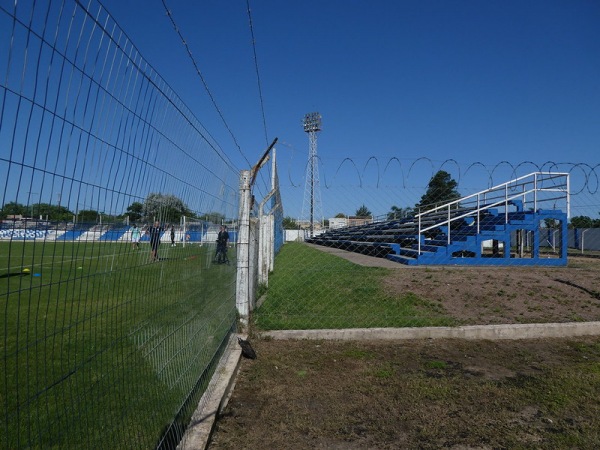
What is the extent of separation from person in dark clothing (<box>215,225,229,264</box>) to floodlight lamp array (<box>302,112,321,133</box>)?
1717 inches

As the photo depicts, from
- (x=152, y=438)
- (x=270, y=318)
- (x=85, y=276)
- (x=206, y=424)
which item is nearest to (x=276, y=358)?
(x=270, y=318)

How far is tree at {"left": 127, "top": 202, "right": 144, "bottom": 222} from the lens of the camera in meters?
2.27

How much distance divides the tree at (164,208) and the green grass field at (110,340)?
0.19m

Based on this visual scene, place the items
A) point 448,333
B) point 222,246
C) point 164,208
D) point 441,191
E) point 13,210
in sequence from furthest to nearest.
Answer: point 441,191 → point 448,333 → point 222,246 → point 164,208 → point 13,210

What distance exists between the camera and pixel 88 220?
6.07 ft

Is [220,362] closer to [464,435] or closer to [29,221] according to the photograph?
[464,435]

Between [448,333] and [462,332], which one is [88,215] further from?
[462,332]

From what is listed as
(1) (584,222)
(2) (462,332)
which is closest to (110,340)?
(2) (462,332)

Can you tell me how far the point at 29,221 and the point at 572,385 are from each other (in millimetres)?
4874

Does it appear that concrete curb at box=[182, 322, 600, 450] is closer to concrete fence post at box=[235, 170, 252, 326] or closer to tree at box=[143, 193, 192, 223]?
concrete fence post at box=[235, 170, 252, 326]

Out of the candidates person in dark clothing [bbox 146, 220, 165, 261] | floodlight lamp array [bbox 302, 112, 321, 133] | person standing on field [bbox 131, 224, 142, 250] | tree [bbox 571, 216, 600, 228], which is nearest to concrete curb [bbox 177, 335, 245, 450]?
person in dark clothing [bbox 146, 220, 165, 261]

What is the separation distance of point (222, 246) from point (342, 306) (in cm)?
311

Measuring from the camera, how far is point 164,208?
9.34 ft

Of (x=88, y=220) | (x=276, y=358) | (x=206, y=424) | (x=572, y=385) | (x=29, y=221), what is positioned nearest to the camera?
(x=29, y=221)
